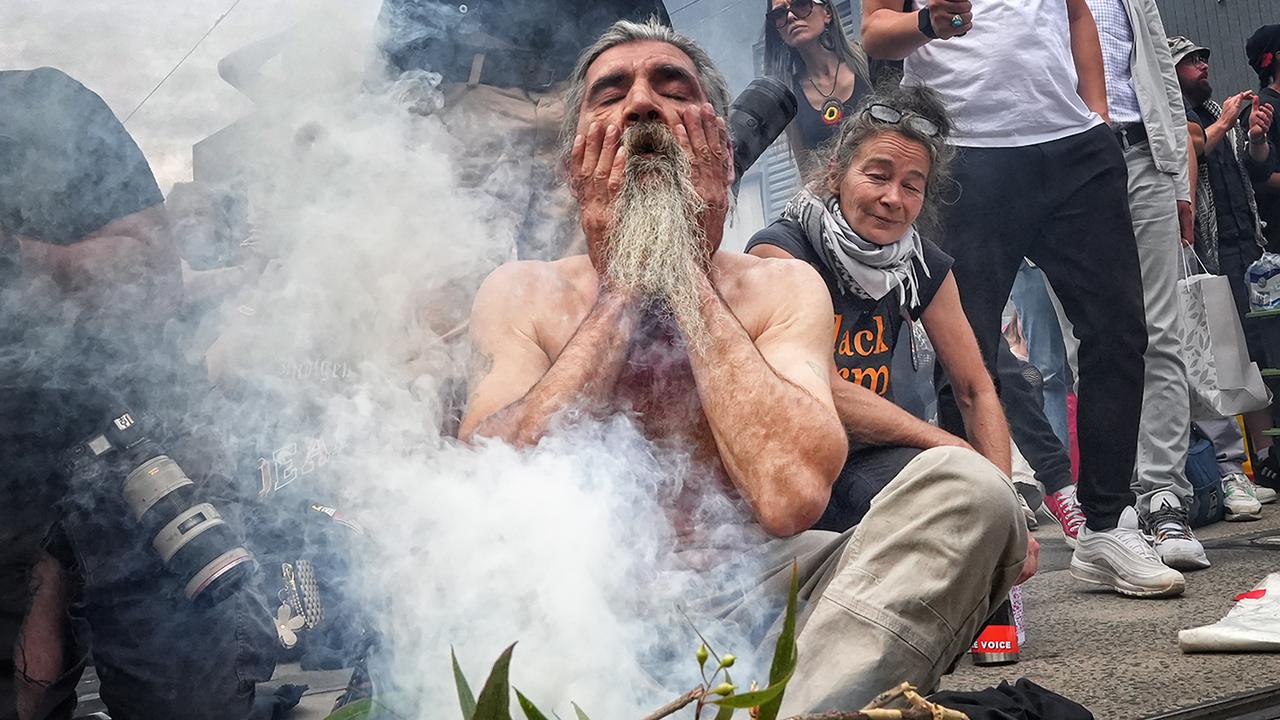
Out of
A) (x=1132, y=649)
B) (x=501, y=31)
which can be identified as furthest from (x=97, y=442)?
(x=1132, y=649)

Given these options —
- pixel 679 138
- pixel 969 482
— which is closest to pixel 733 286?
pixel 679 138

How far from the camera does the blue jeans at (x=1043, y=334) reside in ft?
17.6

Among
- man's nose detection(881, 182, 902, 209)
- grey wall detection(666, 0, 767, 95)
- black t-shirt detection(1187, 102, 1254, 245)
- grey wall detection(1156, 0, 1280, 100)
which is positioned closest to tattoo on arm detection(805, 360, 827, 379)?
man's nose detection(881, 182, 902, 209)

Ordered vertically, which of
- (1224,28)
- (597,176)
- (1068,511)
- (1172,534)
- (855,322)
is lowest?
(1068,511)

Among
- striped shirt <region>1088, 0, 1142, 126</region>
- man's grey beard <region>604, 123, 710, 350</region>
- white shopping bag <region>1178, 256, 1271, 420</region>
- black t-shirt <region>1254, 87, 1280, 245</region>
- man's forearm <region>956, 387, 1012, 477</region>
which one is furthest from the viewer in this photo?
black t-shirt <region>1254, 87, 1280, 245</region>

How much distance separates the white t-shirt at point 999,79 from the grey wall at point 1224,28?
5.69 m

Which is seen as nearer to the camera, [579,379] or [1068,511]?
[579,379]

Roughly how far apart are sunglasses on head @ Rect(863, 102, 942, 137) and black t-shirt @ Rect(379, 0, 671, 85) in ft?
2.12

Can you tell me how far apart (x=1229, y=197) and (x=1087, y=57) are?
2.59 m

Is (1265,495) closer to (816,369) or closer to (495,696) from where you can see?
(816,369)

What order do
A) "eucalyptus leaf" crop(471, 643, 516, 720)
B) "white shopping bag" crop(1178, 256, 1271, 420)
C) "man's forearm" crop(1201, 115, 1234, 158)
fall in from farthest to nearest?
1. "man's forearm" crop(1201, 115, 1234, 158)
2. "white shopping bag" crop(1178, 256, 1271, 420)
3. "eucalyptus leaf" crop(471, 643, 516, 720)

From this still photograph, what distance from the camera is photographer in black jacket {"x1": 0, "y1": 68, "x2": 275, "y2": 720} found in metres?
1.58

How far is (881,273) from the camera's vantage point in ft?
8.57

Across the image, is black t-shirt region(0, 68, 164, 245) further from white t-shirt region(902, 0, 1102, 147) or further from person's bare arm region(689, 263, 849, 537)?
white t-shirt region(902, 0, 1102, 147)
